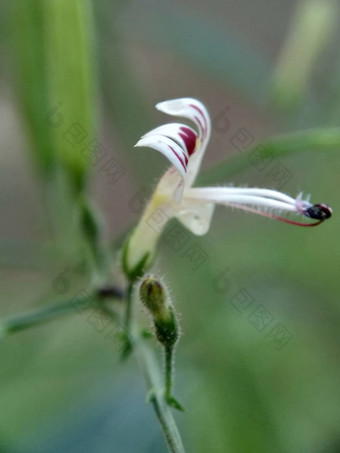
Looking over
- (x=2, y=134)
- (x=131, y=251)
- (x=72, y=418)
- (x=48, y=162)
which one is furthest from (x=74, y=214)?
(x=2, y=134)

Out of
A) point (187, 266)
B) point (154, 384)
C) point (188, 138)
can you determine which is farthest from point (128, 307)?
point (187, 266)

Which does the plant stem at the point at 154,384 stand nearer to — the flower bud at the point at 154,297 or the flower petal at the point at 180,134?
the flower bud at the point at 154,297

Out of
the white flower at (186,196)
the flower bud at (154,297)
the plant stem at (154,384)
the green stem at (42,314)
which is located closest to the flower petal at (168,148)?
the white flower at (186,196)

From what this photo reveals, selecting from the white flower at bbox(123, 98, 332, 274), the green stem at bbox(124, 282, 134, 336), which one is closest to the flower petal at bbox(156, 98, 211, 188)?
the white flower at bbox(123, 98, 332, 274)

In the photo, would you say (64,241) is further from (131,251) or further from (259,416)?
(259,416)

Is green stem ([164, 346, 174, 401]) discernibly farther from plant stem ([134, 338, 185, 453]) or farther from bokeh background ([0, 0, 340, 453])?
bokeh background ([0, 0, 340, 453])
